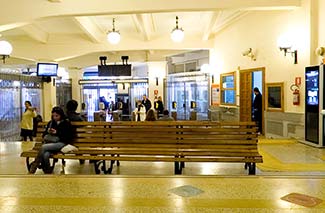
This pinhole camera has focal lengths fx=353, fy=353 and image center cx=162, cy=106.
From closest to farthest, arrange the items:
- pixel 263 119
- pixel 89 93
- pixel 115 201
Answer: pixel 115 201 → pixel 263 119 → pixel 89 93

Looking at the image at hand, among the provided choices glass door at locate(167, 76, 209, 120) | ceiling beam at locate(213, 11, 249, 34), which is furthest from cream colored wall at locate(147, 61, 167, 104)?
ceiling beam at locate(213, 11, 249, 34)

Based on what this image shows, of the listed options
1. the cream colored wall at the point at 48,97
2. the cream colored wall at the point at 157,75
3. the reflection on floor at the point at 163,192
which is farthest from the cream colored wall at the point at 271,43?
the cream colored wall at the point at 48,97

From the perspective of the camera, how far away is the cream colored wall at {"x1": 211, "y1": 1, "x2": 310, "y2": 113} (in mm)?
7309

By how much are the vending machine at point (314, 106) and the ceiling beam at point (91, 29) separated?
216 inches

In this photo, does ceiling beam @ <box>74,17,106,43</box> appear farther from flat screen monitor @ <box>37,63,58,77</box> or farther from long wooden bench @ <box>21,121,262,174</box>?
long wooden bench @ <box>21,121,262,174</box>

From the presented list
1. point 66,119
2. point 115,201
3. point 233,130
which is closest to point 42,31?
point 66,119

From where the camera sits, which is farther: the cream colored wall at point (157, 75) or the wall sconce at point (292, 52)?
the cream colored wall at point (157, 75)

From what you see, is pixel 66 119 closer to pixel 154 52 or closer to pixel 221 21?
pixel 221 21

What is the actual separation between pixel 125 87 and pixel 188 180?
14621 millimetres

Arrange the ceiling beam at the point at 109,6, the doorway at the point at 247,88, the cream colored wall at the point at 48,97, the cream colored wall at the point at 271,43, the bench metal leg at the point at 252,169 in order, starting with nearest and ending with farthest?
the bench metal leg at the point at 252,169
the ceiling beam at the point at 109,6
the cream colored wall at the point at 271,43
the doorway at the point at 247,88
the cream colored wall at the point at 48,97

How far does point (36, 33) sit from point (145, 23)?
3492 millimetres

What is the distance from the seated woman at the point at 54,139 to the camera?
4.79 metres

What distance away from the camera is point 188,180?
4.12 metres

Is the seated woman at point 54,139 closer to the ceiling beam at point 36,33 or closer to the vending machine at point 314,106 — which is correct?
the vending machine at point 314,106
